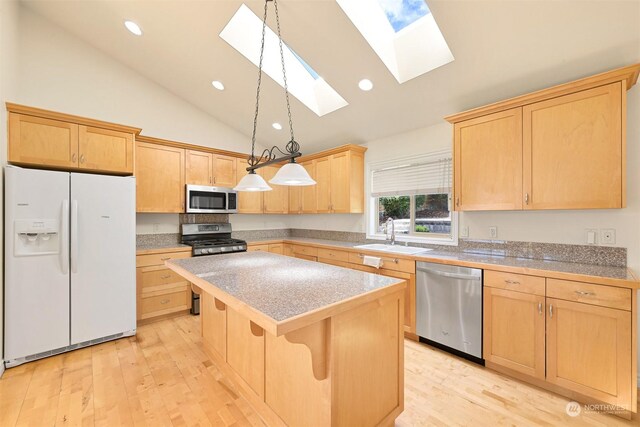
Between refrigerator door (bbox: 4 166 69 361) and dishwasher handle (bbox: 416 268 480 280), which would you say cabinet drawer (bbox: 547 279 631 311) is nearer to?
dishwasher handle (bbox: 416 268 480 280)

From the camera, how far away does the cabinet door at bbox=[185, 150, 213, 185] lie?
3.83 m

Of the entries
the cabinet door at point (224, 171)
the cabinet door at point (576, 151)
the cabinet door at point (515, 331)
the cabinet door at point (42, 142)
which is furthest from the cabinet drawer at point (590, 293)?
the cabinet door at point (42, 142)

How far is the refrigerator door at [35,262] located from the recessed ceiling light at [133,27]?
176 centimetres

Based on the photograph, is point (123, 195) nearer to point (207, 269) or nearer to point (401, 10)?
point (207, 269)

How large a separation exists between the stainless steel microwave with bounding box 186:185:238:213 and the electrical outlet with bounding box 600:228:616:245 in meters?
4.19

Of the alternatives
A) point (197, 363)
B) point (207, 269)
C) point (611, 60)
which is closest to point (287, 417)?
point (207, 269)

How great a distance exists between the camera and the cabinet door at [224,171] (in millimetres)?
4105

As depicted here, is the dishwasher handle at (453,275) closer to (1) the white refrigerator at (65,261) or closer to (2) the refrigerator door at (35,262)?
(1) the white refrigerator at (65,261)

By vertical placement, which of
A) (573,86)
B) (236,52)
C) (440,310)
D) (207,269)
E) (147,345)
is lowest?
(147,345)

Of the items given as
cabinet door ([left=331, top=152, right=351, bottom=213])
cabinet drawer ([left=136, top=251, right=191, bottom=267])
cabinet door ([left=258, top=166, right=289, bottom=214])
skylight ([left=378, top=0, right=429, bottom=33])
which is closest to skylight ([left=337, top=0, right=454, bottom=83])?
skylight ([left=378, top=0, right=429, bottom=33])

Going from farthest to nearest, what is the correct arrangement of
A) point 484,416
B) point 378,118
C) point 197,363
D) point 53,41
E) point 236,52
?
point 378,118
point 53,41
point 236,52
point 197,363
point 484,416

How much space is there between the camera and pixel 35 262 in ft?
7.89

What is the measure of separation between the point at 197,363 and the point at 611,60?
4.14 m

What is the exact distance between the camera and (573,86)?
1.99 m
